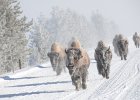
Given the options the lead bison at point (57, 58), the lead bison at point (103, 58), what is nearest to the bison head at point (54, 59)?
the lead bison at point (57, 58)

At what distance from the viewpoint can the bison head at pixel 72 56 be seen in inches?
688

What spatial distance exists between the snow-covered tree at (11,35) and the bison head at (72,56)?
89.3 ft

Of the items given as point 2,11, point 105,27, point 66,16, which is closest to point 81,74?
point 2,11

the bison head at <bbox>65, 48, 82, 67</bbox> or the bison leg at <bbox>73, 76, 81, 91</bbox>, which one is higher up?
the bison head at <bbox>65, 48, 82, 67</bbox>

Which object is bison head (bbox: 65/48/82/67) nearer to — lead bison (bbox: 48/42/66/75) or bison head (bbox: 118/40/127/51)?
lead bison (bbox: 48/42/66/75)

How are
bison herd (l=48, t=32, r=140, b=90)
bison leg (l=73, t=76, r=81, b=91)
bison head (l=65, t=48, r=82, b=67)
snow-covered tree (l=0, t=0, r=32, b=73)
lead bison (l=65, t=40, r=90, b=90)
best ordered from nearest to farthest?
1. bison head (l=65, t=48, r=82, b=67)
2. lead bison (l=65, t=40, r=90, b=90)
3. bison herd (l=48, t=32, r=140, b=90)
4. bison leg (l=73, t=76, r=81, b=91)
5. snow-covered tree (l=0, t=0, r=32, b=73)

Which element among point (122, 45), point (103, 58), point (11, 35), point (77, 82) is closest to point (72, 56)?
point (77, 82)

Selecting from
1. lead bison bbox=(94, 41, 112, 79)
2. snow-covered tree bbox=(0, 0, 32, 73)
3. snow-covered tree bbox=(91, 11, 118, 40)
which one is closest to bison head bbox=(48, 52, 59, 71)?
lead bison bbox=(94, 41, 112, 79)

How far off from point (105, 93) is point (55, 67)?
12.0m

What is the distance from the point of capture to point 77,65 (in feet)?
59.1

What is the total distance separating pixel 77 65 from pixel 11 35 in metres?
34.5

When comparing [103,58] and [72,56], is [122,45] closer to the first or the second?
→ [103,58]

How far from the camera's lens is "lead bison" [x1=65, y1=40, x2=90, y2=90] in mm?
17625

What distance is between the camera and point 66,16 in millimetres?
127312
